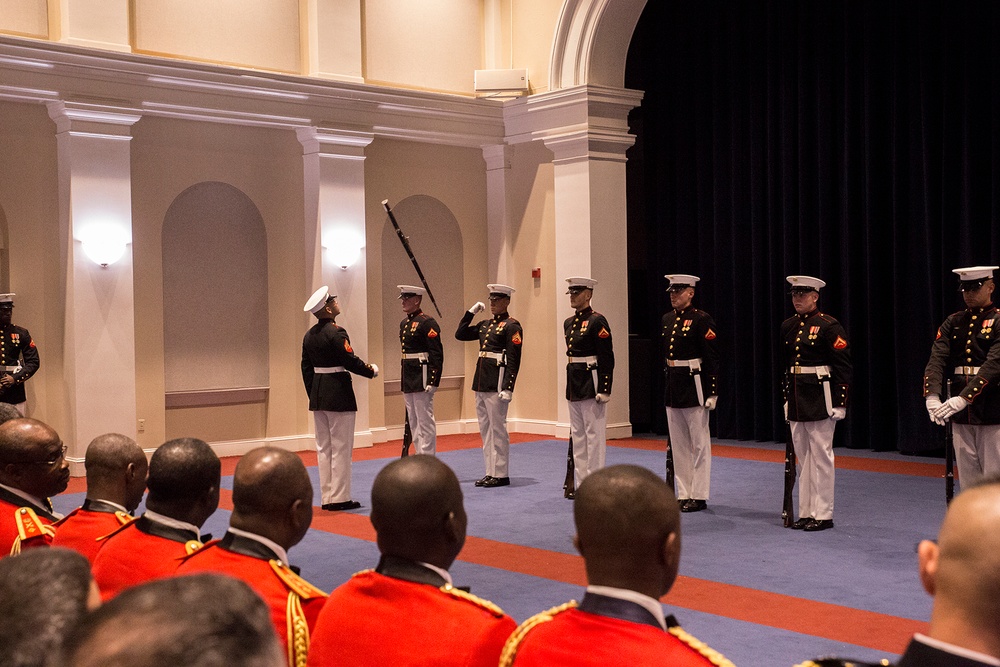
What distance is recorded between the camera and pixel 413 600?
2.04 meters

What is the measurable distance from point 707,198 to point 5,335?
6.71 m

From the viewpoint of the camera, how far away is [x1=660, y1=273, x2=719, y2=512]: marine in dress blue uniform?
283 inches

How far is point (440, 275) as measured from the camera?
38.0ft

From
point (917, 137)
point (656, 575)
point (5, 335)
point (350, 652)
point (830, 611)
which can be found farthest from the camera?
point (917, 137)

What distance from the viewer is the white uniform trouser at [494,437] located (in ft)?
27.0

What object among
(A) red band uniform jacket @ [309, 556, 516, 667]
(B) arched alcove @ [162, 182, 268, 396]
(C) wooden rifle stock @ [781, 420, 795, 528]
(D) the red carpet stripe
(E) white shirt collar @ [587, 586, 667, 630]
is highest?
(B) arched alcove @ [162, 182, 268, 396]

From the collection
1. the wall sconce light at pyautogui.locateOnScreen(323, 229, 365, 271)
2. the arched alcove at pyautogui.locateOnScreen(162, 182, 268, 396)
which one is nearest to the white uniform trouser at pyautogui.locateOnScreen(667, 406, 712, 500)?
the wall sconce light at pyautogui.locateOnScreen(323, 229, 365, 271)

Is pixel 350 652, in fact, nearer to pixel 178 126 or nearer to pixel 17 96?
pixel 17 96

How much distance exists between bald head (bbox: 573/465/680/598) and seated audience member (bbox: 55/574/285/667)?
1.06m

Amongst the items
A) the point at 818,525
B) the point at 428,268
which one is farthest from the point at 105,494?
the point at 428,268

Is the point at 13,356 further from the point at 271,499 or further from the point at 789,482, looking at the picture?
the point at 271,499

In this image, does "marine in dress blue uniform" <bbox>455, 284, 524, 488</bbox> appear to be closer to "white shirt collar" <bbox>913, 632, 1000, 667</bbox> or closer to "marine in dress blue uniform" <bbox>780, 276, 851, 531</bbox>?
"marine in dress blue uniform" <bbox>780, 276, 851, 531</bbox>

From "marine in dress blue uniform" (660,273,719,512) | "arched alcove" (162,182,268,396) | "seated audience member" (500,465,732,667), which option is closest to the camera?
"seated audience member" (500,465,732,667)

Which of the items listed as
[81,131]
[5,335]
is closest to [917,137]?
[81,131]
